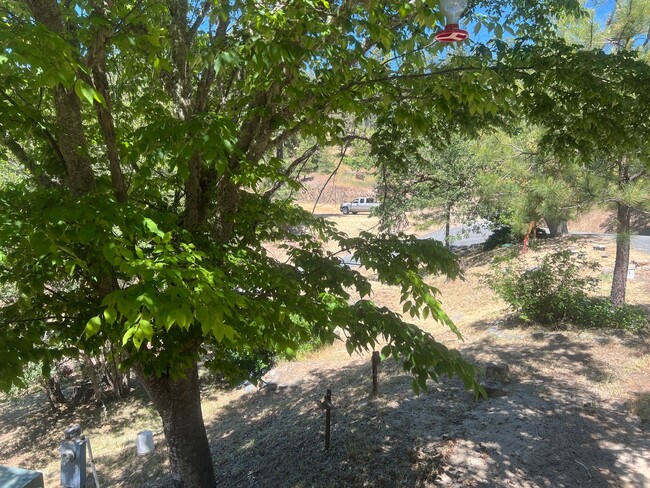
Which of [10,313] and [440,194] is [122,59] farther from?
[440,194]

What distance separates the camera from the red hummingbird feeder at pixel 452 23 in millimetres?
2738

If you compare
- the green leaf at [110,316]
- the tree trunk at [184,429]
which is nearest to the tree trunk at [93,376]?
the tree trunk at [184,429]

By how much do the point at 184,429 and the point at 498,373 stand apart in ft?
15.1

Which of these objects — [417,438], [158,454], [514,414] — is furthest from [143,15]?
[158,454]

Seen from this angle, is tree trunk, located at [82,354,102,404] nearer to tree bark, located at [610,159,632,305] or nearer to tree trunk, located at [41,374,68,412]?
tree trunk, located at [41,374,68,412]

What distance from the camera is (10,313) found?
10.8 ft

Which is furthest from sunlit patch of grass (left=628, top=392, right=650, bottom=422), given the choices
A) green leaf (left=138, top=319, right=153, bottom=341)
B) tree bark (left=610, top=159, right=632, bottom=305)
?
green leaf (left=138, top=319, right=153, bottom=341)

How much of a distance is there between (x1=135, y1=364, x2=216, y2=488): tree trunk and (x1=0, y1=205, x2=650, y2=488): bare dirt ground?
1096 mm

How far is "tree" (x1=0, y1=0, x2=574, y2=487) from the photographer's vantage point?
7.47 ft

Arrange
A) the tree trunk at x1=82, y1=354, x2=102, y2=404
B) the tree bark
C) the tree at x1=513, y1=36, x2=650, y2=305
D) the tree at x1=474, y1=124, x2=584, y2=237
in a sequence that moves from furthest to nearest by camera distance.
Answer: the tree trunk at x1=82, y1=354, x2=102, y2=404 → the tree at x1=474, y1=124, x2=584, y2=237 → the tree bark → the tree at x1=513, y1=36, x2=650, y2=305

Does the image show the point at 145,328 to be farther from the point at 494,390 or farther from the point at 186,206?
the point at 494,390

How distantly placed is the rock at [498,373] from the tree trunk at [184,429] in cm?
428

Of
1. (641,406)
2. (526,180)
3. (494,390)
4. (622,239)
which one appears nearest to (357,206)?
(526,180)

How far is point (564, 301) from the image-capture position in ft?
30.6
